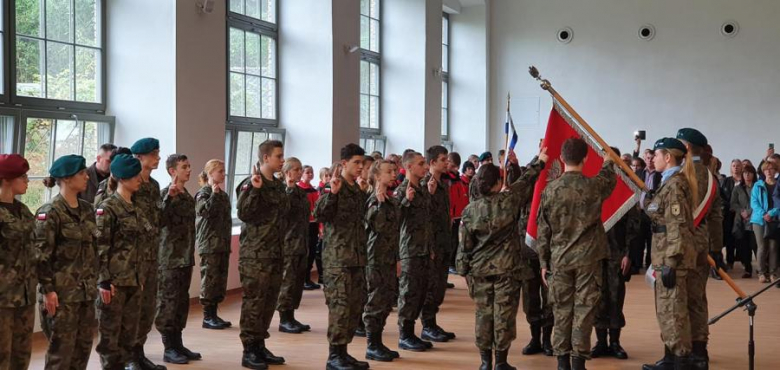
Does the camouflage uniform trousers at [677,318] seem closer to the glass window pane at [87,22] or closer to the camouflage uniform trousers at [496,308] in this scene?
the camouflage uniform trousers at [496,308]

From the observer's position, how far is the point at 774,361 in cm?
582

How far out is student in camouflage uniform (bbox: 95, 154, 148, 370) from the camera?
462 cm

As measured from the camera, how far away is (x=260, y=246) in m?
5.47

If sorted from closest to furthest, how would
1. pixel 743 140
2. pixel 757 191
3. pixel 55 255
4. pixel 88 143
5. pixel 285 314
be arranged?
pixel 55 255, pixel 285 314, pixel 88 143, pixel 757 191, pixel 743 140

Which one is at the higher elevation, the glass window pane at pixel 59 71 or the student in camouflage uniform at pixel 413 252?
the glass window pane at pixel 59 71

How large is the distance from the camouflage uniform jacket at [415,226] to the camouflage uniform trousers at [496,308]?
928mm

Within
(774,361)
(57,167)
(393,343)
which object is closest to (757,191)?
(774,361)

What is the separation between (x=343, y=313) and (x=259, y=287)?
60 cm

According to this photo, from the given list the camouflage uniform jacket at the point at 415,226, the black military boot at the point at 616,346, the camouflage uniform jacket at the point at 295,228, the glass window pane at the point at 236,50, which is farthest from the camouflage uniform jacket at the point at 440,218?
the glass window pane at the point at 236,50

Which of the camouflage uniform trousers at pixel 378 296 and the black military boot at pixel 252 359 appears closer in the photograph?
the black military boot at pixel 252 359

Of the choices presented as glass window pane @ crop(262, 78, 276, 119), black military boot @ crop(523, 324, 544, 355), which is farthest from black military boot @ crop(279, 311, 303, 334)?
glass window pane @ crop(262, 78, 276, 119)

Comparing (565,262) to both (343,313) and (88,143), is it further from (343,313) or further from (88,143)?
(88,143)

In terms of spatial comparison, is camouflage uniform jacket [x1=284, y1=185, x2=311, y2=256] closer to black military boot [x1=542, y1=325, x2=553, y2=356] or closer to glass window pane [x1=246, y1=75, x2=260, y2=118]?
black military boot [x1=542, y1=325, x2=553, y2=356]

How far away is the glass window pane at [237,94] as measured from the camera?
380 inches
